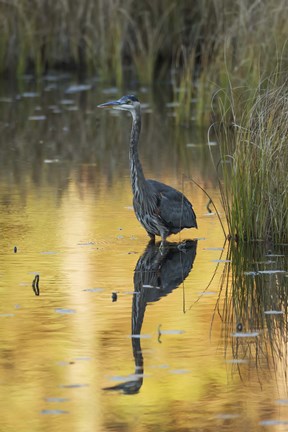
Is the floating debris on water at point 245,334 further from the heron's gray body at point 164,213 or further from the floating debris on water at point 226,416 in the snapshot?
the heron's gray body at point 164,213

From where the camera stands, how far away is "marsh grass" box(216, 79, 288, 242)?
9.79 metres

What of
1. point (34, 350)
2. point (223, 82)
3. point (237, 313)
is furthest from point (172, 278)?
point (223, 82)

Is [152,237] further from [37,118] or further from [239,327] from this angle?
[37,118]

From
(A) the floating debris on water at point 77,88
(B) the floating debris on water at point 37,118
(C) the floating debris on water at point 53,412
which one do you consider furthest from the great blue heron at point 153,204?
(A) the floating debris on water at point 77,88

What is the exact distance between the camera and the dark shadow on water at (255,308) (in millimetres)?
6957

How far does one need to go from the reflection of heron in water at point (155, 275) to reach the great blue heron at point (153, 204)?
147 mm

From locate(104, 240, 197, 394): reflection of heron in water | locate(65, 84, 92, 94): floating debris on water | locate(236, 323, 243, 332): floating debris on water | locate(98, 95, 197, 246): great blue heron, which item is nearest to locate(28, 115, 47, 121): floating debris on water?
locate(65, 84, 92, 94): floating debris on water

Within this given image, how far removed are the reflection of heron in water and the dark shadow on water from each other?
1.01 ft

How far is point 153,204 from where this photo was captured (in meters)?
10.4

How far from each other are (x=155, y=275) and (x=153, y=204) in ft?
4.55

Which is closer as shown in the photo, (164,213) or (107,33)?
(164,213)

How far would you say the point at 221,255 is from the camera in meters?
9.77

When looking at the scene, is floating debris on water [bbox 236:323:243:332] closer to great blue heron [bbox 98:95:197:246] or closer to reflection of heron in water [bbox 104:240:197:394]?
reflection of heron in water [bbox 104:240:197:394]

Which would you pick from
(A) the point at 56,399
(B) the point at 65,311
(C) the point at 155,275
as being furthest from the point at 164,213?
(A) the point at 56,399
